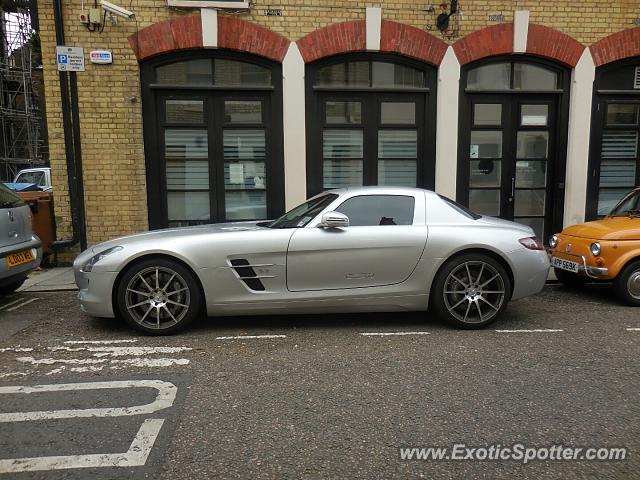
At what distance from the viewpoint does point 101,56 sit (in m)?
7.91

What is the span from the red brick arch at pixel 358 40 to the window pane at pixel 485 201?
2659 millimetres

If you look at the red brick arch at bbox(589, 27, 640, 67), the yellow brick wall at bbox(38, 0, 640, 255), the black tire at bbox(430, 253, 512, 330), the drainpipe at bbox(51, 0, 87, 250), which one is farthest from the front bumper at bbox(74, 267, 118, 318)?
the red brick arch at bbox(589, 27, 640, 67)

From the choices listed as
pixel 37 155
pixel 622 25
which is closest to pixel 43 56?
pixel 622 25

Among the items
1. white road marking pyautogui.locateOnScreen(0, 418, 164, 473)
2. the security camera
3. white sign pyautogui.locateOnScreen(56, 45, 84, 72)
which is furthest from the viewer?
the security camera

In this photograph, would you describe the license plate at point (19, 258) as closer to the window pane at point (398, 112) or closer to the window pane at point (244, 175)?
the window pane at point (244, 175)

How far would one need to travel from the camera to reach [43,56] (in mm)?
7887

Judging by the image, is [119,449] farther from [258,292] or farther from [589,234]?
[589,234]

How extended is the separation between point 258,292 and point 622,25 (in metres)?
8.29

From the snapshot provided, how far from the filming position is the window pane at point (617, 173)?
9312mm

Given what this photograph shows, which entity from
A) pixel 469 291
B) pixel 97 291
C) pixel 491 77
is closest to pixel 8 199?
pixel 97 291

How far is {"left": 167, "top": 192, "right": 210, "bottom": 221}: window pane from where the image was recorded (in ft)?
28.4

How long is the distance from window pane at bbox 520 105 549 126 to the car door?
5330mm

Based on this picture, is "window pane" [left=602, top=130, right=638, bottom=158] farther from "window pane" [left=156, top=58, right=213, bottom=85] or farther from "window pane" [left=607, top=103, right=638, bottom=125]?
"window pane" [left=156, top=58, right=213, bottom=85]

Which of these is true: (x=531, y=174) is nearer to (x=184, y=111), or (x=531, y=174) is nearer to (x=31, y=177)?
(x=184, y=111)
